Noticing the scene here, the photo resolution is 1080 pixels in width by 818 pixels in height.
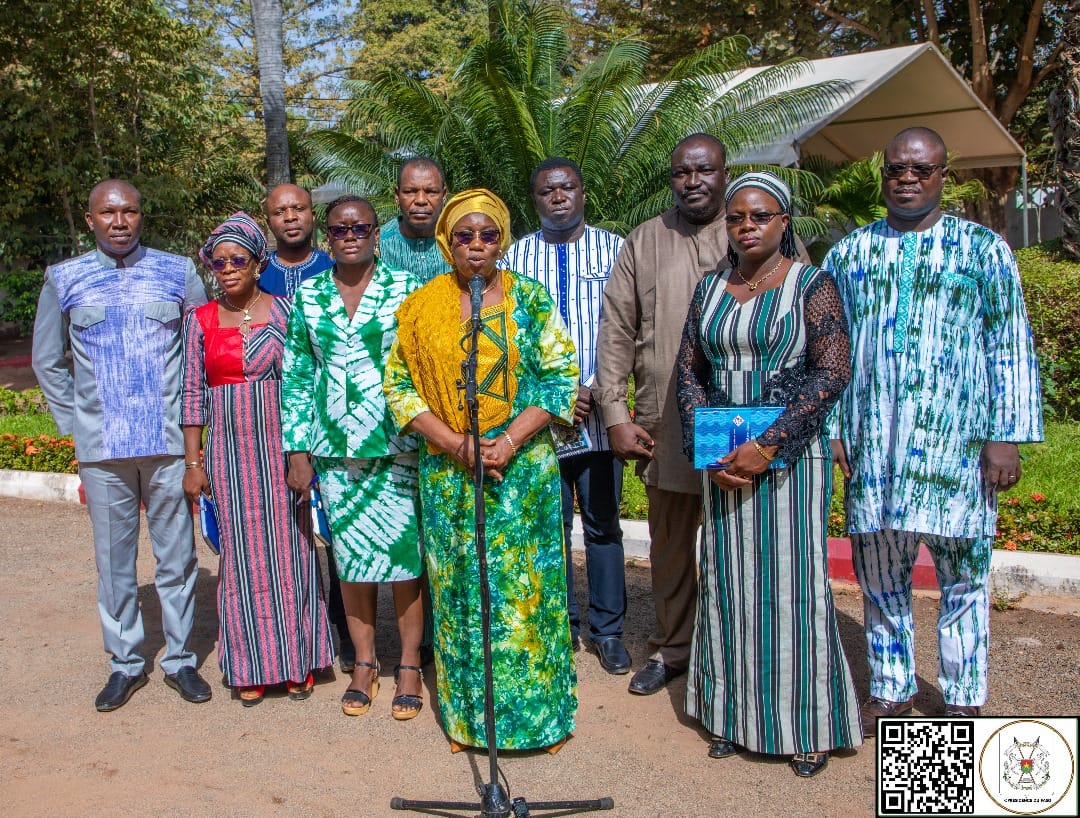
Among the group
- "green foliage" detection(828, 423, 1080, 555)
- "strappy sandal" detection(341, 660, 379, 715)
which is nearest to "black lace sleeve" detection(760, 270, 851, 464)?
"green foliage" detection(828, 423, 1080, 555)

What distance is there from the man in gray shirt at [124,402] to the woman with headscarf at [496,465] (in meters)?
1.26

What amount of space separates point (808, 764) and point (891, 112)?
1242 centimetres

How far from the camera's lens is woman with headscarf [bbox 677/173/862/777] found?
11.7 feet

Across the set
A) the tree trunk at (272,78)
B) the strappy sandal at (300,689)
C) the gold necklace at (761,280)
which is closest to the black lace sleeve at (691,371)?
the gold necklace at (761,280)

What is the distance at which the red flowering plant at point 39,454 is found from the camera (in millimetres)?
8914

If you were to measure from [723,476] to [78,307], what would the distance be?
112 inches

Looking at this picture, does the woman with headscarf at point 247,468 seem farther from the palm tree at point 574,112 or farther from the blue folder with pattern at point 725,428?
the palm tree at point 574,112

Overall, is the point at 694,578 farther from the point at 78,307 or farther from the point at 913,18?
the point at 913,18

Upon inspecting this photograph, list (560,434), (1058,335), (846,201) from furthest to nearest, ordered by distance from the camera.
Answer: (846,201) < (1058,335) < (560,434)

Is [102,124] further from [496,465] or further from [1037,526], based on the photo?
[1037,526]

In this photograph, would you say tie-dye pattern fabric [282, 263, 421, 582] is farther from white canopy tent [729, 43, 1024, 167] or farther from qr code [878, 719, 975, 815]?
white canopy tent [729, 43, 1024, 167]

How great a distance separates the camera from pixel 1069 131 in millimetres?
9312

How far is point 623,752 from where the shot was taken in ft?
12.8

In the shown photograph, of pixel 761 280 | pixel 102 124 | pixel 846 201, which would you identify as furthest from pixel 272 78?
pixel 761 280
